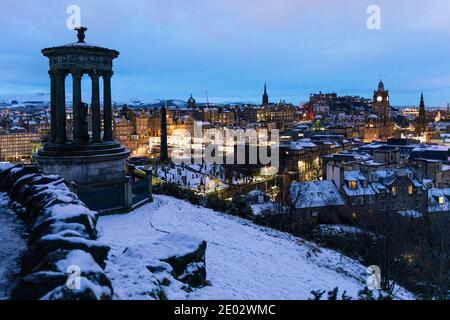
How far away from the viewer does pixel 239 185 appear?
7119 cm

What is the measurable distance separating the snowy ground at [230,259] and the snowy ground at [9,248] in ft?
5.46

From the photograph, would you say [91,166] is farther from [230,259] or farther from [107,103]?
[230,259]

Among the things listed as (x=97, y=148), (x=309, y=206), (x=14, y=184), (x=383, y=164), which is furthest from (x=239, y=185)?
(x=14, y=184)

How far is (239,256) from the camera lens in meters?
14.2

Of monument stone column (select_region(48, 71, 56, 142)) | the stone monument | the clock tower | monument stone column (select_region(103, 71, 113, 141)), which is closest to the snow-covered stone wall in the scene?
the stone monument

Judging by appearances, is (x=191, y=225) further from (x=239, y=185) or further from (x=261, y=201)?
(x=239, y=185)

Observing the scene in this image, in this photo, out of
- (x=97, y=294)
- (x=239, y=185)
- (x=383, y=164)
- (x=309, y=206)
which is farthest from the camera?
(x=239, y=185)

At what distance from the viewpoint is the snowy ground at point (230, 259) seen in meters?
9.48

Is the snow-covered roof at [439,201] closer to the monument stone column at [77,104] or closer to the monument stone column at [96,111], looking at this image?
the monument stone column at [96,111]

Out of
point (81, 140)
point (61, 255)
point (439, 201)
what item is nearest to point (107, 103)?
point (81, 140)

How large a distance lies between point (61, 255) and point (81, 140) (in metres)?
14.0

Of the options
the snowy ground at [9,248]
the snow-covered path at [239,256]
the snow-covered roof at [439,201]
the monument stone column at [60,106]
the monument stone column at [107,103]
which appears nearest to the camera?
the snowy ground at [9,248]

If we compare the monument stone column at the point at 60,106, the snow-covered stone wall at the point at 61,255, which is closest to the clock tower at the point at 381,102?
the monument stone column at the point at 60,106
